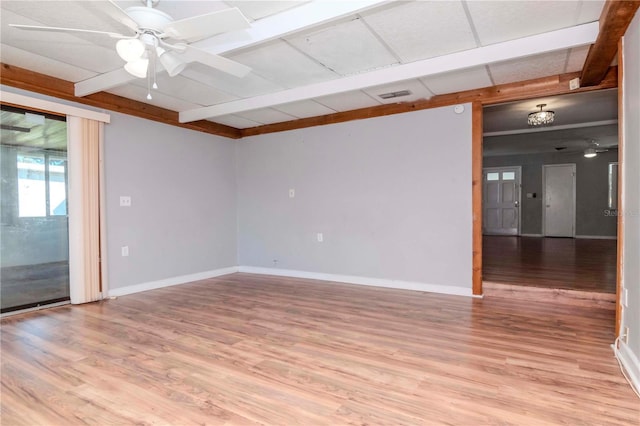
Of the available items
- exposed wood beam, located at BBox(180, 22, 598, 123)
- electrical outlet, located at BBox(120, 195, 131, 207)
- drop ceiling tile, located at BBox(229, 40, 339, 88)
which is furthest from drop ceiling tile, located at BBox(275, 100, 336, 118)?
electrical outlet, located at BBox(120, 195, 131, 207)

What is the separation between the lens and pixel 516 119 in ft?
20.4

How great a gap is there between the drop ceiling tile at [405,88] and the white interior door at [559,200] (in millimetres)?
7415

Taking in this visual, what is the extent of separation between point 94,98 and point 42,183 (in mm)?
1130

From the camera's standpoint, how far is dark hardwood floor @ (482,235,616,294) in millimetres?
4105

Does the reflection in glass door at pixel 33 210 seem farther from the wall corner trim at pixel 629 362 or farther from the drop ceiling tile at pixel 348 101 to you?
the wall corner trim at pixel 629 362

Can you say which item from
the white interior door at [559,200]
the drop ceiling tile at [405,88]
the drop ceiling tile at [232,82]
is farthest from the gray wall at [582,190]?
the drop ceiling tile at [232,82]

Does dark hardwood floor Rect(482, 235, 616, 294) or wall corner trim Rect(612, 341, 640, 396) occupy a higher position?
dark hardwood floor Rect(482, 235, 616, 294)

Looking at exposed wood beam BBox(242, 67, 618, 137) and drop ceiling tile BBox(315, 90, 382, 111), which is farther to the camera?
drop ceiling tile BBox(315, 90, 382, 111)

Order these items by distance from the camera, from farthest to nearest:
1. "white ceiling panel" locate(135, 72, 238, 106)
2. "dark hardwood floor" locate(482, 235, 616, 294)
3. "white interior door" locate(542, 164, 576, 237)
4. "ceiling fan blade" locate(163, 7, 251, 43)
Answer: "white interior door" locate(542, 164, 576, 237), "dark hardwood floor" locate(482, 235, 616, 294), "white ceiling panel" locate(135, 72, 238, 106), "ceiling fan blade" locate(163, 7, 251, 43)

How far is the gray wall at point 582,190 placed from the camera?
9.19m

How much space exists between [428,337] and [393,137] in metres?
2.77

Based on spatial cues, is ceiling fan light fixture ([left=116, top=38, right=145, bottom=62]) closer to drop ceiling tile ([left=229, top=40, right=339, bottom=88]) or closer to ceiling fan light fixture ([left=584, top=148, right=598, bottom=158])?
drop ceiling tile ([left=229, top=40, right=339, bottom=88])

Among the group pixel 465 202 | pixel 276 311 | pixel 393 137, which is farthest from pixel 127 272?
pixel 465 202

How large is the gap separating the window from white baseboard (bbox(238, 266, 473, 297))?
9.58 ft
